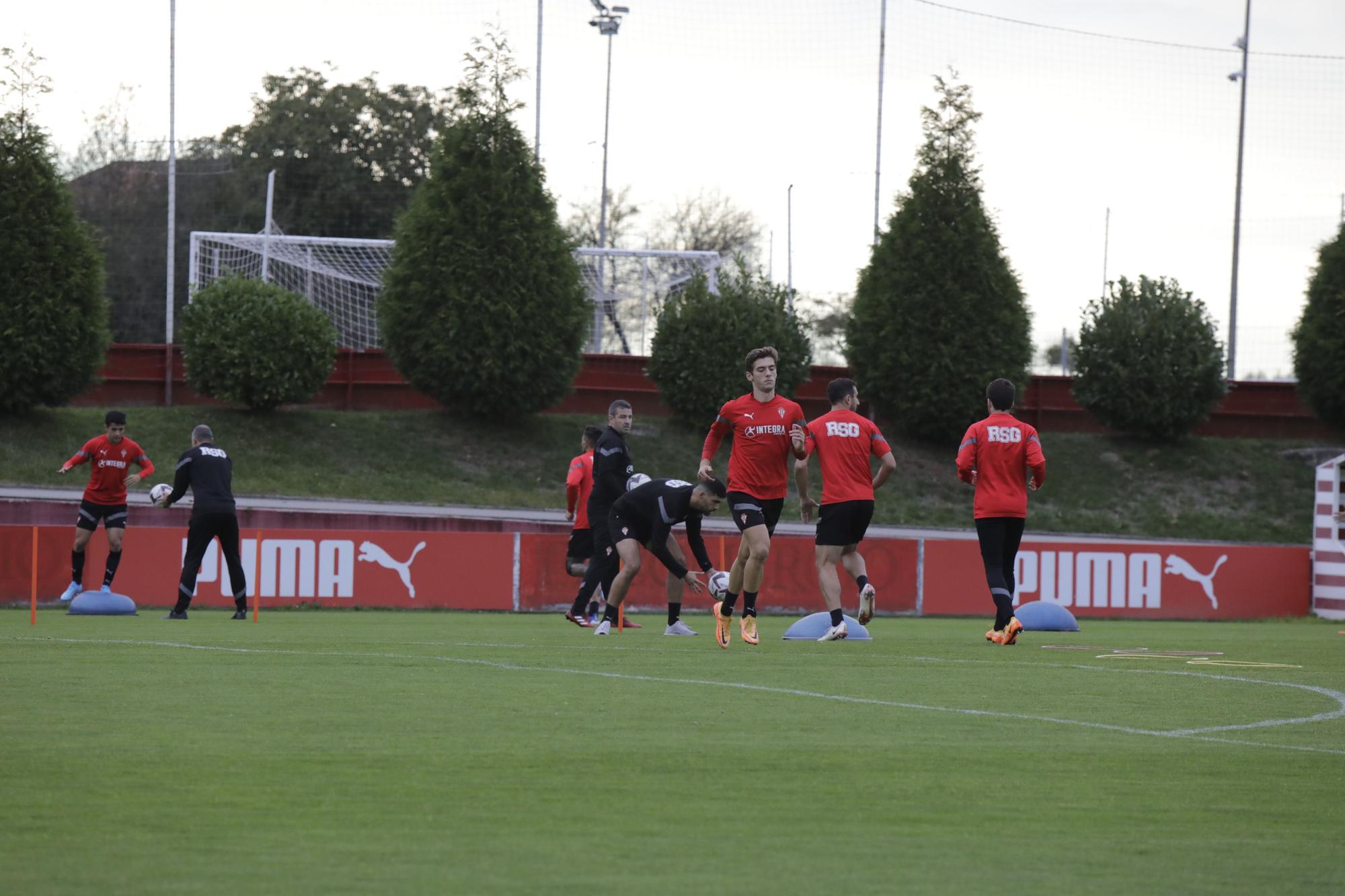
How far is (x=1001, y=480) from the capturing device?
13406 mm

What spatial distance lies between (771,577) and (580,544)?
435 cm

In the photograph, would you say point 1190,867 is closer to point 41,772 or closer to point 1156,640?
point 41,772

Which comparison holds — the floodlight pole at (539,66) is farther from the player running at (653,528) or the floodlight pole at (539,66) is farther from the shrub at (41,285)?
the player running at (653,528)

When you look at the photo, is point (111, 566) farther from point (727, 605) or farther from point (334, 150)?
point (334, 150)

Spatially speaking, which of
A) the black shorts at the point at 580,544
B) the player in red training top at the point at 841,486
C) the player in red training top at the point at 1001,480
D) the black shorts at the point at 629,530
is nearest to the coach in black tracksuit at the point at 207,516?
the black shorts at the point at 580,544

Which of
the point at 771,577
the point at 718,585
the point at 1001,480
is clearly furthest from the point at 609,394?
the point at 1001,480

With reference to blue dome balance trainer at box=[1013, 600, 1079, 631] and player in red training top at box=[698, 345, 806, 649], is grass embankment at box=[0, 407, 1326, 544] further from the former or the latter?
player in red training top at box=[698, 345, 806, 649]

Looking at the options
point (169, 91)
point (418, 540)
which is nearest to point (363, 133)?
point (169, 91)

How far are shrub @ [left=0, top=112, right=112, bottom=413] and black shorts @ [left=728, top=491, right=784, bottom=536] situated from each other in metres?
24.3

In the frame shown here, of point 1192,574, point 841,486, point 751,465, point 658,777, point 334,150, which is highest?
point 334,150

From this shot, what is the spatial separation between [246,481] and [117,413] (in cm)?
1391

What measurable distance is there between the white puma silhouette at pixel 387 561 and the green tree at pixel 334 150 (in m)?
39.7

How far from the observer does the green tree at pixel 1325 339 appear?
137ft

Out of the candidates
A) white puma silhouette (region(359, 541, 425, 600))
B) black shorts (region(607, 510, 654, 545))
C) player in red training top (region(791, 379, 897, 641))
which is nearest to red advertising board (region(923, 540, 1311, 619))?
white puma silhouette (region(359, 541, 425, 600))
